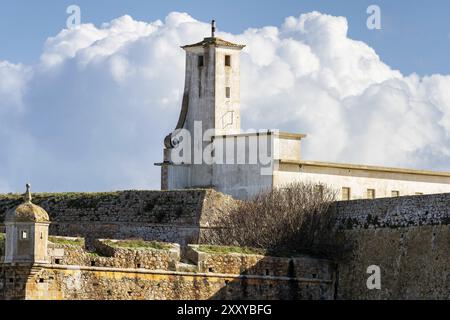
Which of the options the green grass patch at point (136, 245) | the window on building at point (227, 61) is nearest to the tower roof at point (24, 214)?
the green grass patch at point (136, 245)

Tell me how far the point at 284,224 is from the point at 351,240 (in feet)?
8.40

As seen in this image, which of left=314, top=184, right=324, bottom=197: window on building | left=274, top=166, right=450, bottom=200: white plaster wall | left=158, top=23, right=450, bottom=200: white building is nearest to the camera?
left=314, top=184, right=324, bottom=197: window on building

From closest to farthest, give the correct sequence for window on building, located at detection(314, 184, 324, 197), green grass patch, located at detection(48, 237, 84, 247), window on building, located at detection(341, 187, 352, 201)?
green grass patch, located at detection(48, 237, 84, 247)
window on building, located at detection(314, 184, 324, 197)
window on building, located at detection(341, 187, 352, 201)

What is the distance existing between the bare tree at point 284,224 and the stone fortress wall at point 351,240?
59 centimetres

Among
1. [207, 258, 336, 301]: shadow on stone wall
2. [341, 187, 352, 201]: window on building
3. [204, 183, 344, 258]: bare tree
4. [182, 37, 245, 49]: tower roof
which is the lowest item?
[207, 258, 336, 301]: shadow on stone wall

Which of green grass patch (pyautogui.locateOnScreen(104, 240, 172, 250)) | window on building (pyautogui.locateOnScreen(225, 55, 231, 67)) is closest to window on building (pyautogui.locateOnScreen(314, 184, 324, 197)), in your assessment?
window on building (pyautogui.locateOnScreen(225, 55, 231, 67))

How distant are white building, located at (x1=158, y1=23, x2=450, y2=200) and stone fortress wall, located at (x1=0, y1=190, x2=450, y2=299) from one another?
3830mm

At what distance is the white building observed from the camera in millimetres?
67688

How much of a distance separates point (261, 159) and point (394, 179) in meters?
6.24

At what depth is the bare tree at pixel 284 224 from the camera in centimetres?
6069

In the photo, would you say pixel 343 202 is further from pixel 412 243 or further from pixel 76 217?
pixel 76 217

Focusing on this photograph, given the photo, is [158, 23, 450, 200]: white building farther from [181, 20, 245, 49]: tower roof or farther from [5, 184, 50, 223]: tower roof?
[5, 184, 50, 223]: tower roof
